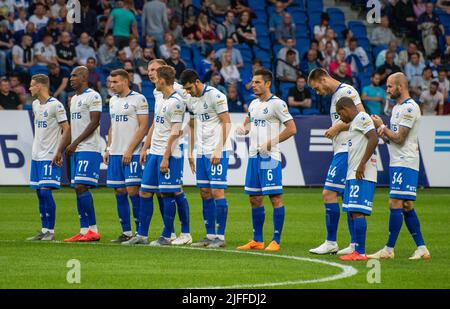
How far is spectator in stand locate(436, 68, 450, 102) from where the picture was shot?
27484 mm

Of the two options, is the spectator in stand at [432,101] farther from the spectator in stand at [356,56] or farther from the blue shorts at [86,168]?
the blue shorts at [86,168]

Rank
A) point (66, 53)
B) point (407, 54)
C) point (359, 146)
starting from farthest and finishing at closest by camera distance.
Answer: point (407, 54) < point (66, 53) < point (359, 146)

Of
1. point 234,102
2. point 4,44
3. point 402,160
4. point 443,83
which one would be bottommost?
point 402,160

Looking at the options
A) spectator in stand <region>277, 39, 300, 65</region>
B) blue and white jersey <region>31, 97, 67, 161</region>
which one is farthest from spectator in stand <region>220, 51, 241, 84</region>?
blue and white jersey <region>31, 97, 67, 161</region>

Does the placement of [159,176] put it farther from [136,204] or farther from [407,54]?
[407,54]

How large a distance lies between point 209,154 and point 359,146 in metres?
2.41

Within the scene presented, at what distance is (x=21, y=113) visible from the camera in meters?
23.1

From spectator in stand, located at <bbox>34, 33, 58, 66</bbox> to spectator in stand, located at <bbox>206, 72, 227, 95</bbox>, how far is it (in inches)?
154

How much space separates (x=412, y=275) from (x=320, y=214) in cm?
754

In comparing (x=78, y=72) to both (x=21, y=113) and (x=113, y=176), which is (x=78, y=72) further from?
(x=21, y=113)

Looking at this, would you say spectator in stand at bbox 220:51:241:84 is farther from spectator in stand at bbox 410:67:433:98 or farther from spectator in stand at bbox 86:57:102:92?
spectator in stand at bbox 410:67:433:98

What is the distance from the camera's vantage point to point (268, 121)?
1427 centimetres

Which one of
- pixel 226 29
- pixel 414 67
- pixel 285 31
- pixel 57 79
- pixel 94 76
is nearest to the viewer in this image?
pixel 57 79

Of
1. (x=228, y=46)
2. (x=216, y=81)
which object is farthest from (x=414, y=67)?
(x=216, y=81)
